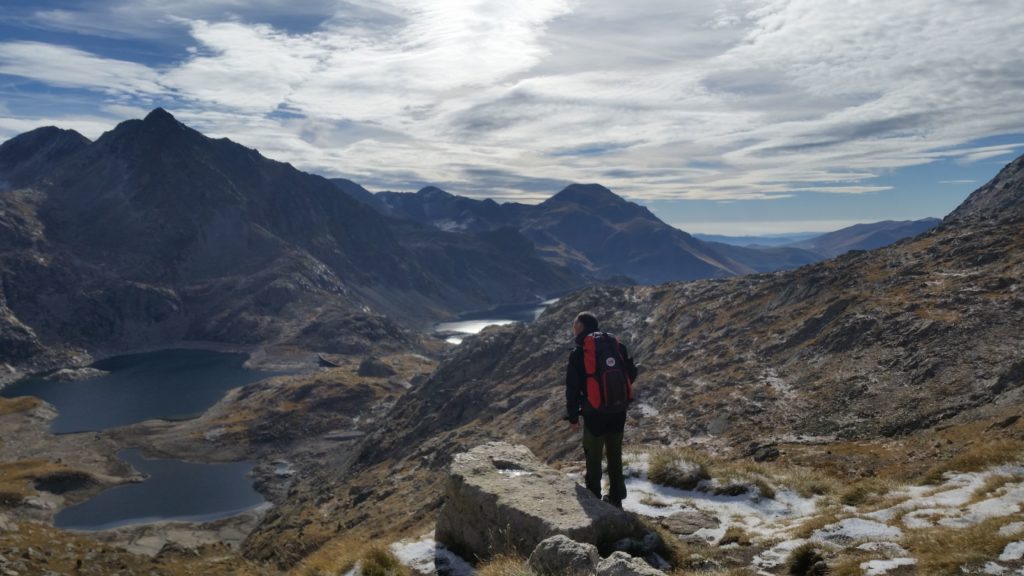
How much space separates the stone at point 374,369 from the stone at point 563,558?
16708cm

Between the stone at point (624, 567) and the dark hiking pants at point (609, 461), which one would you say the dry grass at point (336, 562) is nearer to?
the dark hiking pants at point (609, 461)

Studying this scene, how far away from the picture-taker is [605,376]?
13555 millimetres

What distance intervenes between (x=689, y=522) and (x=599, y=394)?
4080mm

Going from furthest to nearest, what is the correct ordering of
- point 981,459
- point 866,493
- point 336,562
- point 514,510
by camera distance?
point 981,459 → point 866,493 → point 336,562 → point 514,510

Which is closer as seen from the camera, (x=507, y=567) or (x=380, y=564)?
(x=507, y=567)

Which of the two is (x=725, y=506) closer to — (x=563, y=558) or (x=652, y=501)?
(x=652, y=501)

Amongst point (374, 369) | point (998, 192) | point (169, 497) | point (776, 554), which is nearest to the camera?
point (776, 554)

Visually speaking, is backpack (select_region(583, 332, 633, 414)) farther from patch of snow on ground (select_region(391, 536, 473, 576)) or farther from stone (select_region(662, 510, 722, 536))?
patch of snow on ground (select_region(391, 536, 473, 576))

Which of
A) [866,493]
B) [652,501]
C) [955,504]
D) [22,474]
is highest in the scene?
[955,504]

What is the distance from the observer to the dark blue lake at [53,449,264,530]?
85.6 m

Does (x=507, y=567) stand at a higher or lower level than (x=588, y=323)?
lower

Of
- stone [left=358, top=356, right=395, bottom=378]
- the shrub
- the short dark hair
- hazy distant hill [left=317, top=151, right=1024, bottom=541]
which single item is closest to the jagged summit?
hazy distant hill [left=317, top=151, right=1024, bottom=541]

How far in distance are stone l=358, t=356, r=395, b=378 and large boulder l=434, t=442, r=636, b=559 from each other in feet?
532

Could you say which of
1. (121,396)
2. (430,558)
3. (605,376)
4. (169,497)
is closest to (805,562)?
(605,376)
